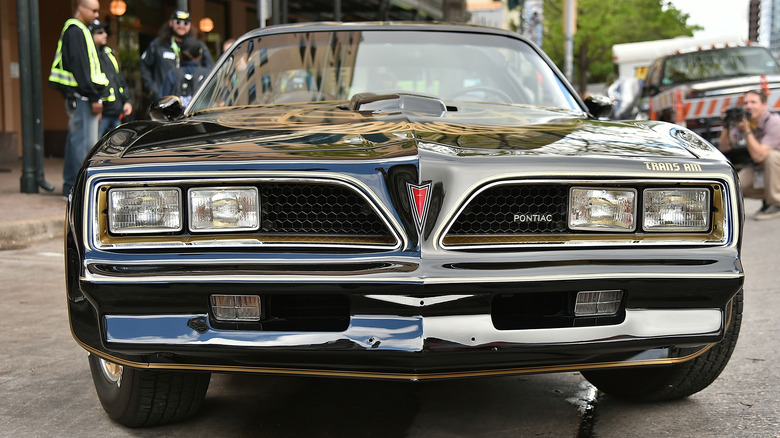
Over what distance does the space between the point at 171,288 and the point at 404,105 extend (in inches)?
43.7

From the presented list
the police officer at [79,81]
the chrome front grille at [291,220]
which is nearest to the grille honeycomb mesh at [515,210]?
the chrome front grille at [291,220]

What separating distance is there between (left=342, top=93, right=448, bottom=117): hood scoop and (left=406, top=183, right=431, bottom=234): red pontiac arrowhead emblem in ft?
2.24

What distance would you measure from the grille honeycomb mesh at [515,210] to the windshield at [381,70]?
1.29 m

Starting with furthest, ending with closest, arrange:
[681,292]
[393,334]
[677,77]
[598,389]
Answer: [677,77], [598,389], [681,292], [393,334]

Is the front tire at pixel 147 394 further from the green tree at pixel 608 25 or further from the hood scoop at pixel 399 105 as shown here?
the green tree at pixel 608 25

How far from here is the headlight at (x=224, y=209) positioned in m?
2.47

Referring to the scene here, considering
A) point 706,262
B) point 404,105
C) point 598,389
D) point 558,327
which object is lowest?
point 598,389

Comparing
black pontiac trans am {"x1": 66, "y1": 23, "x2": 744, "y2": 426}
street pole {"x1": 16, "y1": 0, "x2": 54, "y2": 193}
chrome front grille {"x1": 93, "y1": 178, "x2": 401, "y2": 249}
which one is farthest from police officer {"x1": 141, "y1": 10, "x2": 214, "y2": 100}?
chrome front grille {"x1": 93, "y1": 178, "x2": 401, "y2": 249}

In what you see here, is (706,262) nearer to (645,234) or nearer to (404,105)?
(645,234)

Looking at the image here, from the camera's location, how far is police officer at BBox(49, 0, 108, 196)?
857 cm

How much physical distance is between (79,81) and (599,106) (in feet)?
20.0

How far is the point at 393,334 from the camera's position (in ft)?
7.63

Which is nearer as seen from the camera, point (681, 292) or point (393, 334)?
point (393, 334)

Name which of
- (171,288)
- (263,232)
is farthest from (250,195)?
(171,288)
